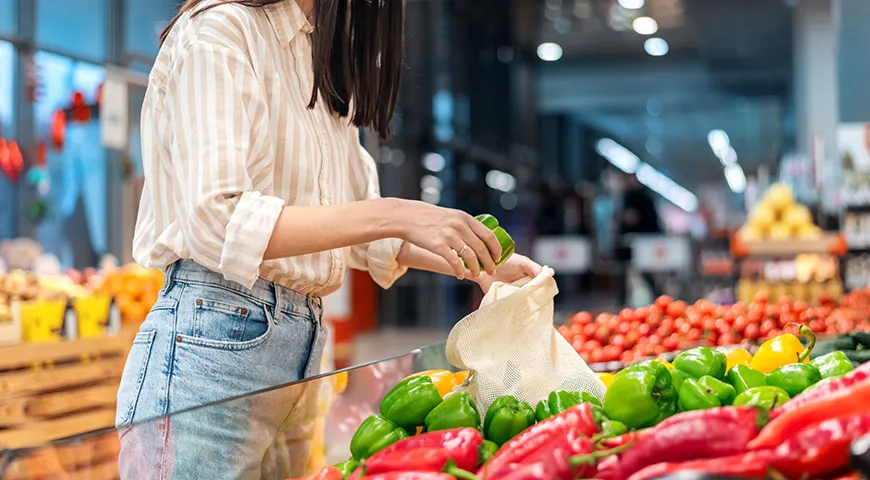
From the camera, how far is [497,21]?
14.5m

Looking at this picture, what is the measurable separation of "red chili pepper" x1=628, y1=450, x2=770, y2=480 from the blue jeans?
1.96 feet

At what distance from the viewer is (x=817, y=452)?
42.3 inches

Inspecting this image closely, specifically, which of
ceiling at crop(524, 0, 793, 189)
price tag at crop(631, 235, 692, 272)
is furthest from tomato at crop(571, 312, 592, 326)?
ceiling at crop(524, 0, 793, 189)

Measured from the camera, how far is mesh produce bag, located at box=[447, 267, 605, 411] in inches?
67.3

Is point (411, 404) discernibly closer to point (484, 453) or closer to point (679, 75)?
point (484, 453)

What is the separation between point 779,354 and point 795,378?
15.9 inches

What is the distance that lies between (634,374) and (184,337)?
0.73 meters

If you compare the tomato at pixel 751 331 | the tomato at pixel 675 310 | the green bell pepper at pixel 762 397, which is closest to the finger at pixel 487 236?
the green bell pepper at pixel 762 397

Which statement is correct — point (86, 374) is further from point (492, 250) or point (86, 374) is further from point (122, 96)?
point (492, 250)

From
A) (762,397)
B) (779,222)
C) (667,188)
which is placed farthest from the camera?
(667,188)

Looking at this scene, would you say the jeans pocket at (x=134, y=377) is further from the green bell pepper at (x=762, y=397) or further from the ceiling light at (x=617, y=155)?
the ceiling light at (x=617, y=155)

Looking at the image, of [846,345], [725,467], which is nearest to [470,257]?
[725,467]

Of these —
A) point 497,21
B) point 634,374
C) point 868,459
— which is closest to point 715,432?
point 868,459

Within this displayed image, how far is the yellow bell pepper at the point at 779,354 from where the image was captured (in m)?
1.92
